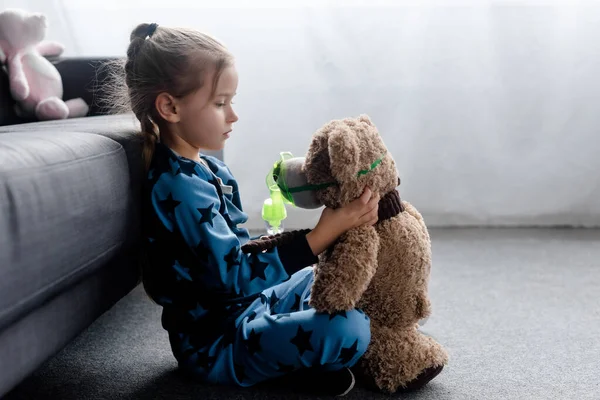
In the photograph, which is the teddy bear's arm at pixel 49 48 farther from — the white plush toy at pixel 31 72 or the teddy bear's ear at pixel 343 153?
the teddy bear's ear at pixel 343 153

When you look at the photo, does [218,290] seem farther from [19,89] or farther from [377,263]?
[19,89]

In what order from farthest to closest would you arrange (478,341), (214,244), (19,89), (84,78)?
(84,78) < (19,89) < (478,341) < (214,244)

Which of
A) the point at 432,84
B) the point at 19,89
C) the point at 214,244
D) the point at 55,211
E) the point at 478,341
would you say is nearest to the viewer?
the point at 55,211

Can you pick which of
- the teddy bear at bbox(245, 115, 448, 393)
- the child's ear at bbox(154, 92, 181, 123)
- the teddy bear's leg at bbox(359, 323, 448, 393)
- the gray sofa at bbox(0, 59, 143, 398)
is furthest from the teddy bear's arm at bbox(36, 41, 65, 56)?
the teddy bear's leg at bbox(359, 323, 448, 393)

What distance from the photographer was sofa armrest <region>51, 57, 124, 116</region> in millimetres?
1486

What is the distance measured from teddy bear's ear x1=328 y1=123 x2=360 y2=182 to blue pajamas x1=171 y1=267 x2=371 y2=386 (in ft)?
0.67

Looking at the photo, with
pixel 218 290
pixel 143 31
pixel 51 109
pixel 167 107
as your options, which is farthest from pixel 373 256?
pixel 51 109

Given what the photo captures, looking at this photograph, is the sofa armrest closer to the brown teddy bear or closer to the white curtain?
the white curtain

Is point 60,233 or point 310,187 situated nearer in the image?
point 60,233

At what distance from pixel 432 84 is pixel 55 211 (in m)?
1.29

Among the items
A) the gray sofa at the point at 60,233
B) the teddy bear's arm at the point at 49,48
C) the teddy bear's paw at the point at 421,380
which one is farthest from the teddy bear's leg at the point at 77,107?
the teddy bear's paw at the point at 421,380

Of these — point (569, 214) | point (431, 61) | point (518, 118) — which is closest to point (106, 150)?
point (431, 61)

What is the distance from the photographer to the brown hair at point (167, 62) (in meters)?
0.87

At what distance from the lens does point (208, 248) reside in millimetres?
834
